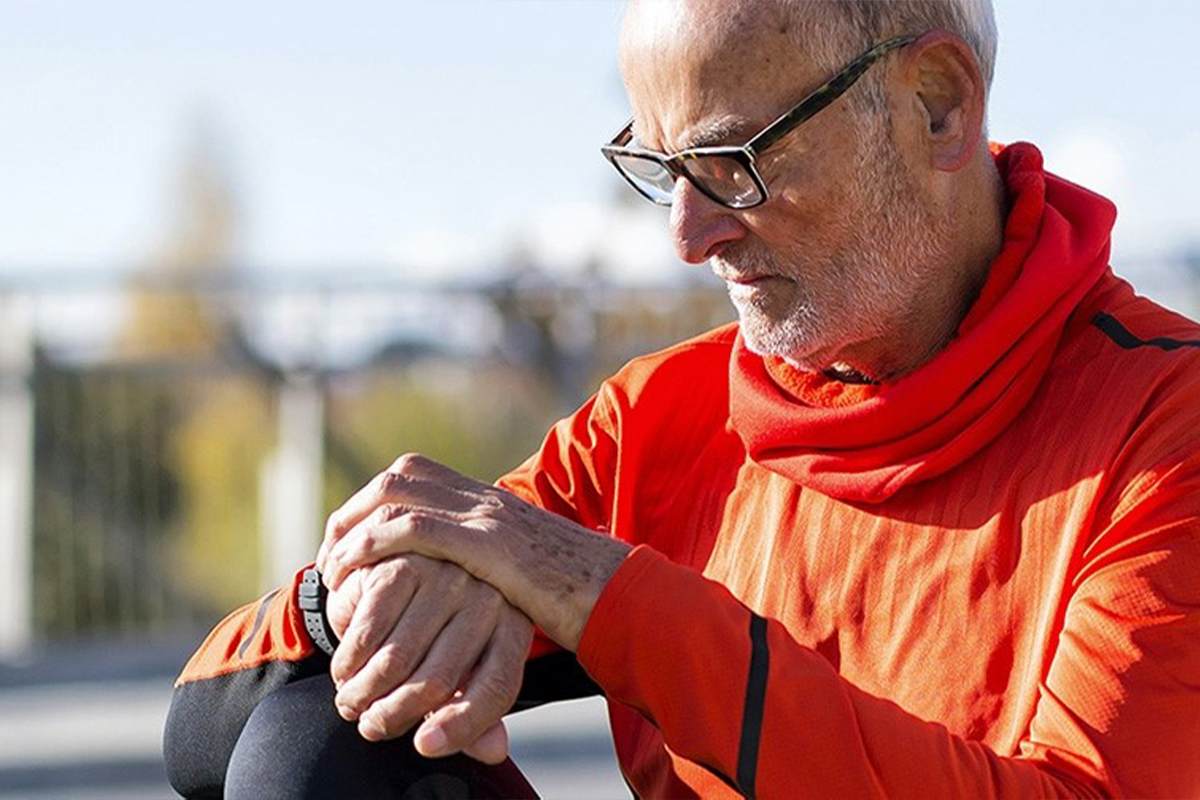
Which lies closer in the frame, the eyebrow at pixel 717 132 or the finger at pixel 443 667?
the finger at pixel 443 667

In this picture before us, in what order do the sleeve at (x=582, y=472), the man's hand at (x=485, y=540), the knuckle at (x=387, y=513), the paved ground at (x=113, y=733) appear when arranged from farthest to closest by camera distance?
the paved ground at (x=113, y=733) < the sleeve at (x=582, y=472) < the knuckle at (x=387, y=513) < the man's hand at (x=485, y=540)

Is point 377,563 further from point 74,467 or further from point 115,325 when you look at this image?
point 115,325

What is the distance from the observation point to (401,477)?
2.33 metres

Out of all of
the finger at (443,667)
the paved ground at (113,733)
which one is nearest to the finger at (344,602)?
the finger at (443,667)

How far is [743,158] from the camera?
2422mm

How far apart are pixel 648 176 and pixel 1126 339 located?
0.60 m

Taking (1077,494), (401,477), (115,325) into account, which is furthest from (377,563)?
(115,325)

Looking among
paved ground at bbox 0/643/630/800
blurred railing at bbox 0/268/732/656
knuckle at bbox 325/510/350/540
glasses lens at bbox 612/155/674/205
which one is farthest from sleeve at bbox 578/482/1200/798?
blurred railing at bbox 0/268/732/656

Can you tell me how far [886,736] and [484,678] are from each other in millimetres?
435

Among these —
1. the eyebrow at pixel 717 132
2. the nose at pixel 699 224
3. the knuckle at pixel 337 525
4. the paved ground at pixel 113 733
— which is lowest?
the paved ground at pixel 113 733

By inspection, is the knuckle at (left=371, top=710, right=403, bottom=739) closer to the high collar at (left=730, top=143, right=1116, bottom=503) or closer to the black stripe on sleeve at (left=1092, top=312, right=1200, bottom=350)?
the high collar at (left=730, top=143, right=1116, bottom=503)

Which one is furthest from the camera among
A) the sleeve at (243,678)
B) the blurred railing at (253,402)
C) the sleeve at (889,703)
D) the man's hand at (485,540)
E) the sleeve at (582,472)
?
the blurred railing at (253,402)

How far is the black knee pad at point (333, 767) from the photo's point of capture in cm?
230

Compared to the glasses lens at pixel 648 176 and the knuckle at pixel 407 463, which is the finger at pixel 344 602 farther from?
the glasses lens at pixel 648 176
